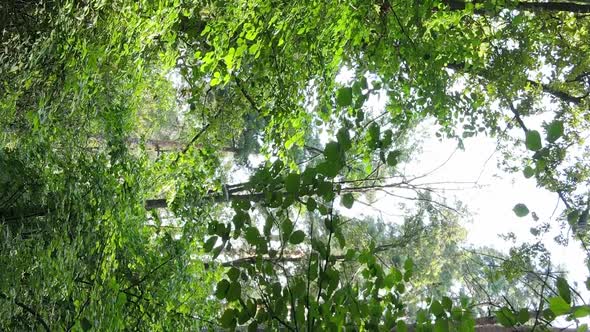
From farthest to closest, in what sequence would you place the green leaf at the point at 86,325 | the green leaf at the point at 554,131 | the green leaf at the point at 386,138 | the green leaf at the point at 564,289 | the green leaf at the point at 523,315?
1. the green leaf at the point at 86,325
2. the green leaf at the point at 386,138
3. the green leaf at the point at 523,315
4. the green leaf at the point at 554,131
5. the green leaf at the point at 564,289

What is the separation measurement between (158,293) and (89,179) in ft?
4.21

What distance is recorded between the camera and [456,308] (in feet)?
6.31

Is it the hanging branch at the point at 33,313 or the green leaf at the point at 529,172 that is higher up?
the hanging branch at the point at 33,313

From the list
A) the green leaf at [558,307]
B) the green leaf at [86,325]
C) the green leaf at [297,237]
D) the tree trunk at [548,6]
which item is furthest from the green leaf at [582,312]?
the tree trunk at [548,6]

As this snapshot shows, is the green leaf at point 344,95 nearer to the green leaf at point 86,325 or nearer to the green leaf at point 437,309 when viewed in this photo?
the green leaf at point 437,309

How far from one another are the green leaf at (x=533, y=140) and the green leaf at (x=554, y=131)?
4 cm

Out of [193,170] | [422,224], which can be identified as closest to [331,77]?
[193,170]

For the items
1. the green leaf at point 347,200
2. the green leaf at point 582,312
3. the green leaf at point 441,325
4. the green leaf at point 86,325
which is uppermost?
the green leaf at point 347,200

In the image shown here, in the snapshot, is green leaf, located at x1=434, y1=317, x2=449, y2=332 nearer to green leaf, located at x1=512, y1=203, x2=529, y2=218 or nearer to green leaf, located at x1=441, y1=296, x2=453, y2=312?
green leaf, located at x1=441, y1=296, x2=453, y2=312

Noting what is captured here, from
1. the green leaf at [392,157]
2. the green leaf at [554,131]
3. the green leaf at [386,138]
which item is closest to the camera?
the green leaf at [554,131]

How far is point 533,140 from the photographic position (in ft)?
5.92

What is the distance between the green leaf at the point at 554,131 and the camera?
5.73 ft

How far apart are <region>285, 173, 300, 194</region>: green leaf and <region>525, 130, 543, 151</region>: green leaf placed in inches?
31.2

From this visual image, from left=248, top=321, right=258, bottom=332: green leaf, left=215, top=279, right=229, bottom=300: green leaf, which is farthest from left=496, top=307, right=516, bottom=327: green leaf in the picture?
left=215, top=279, right=229, bottom=300: green leaf
